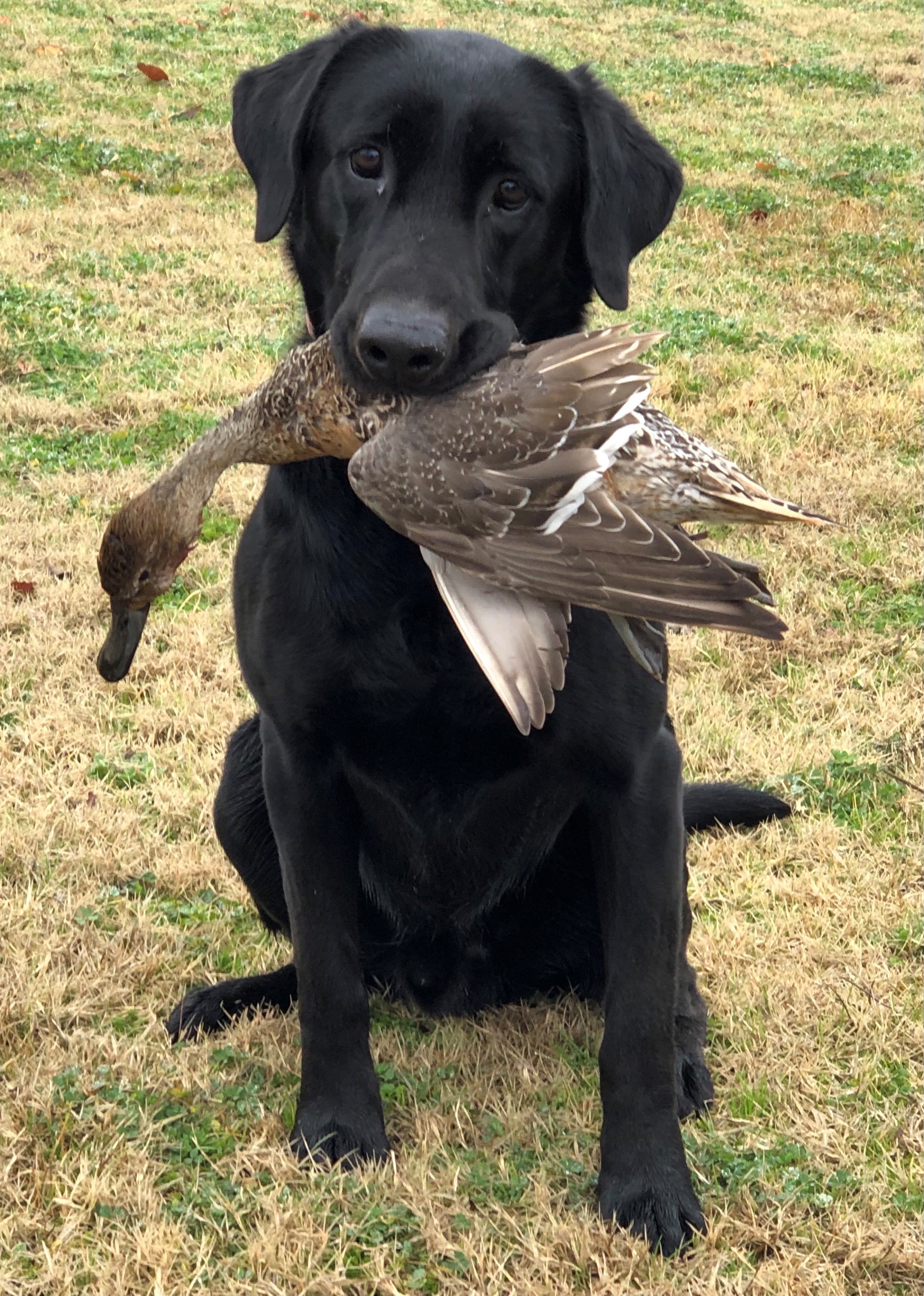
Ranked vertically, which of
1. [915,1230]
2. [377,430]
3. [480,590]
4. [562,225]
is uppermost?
[562,225]

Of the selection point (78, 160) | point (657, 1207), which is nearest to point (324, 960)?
point (657, 1207)

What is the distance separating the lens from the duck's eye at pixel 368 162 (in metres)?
2.69

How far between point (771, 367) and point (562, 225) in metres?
4.88

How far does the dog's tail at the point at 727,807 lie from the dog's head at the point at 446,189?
143 centimetres

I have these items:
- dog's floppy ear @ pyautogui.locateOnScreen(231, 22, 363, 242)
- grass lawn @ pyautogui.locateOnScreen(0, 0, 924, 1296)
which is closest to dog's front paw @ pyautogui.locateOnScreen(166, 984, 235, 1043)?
grass lawn @ pyautogui.locateOnScreen(0, 0, 924, 1296)

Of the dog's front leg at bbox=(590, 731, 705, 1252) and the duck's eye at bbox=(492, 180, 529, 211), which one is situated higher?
the duck's eye at bbox=(492, 180, 529, 211)

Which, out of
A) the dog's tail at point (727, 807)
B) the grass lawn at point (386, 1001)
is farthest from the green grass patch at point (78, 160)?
the dog's tail at point (727, 807)

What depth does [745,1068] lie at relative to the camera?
300cm

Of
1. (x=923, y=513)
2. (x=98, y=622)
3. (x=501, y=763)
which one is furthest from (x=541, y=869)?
(x=923, y=513)

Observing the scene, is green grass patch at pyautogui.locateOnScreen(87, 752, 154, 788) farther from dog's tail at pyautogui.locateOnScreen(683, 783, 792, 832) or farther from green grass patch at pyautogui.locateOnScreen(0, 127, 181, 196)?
green grass patch at pyautogui.locateOnScreen(0, 127, 181, 196)

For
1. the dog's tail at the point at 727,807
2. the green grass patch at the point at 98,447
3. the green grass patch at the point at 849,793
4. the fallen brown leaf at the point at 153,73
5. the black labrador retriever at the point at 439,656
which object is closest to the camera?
the black labrador retriever at the point at 439,656

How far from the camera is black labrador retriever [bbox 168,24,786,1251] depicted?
2625mm

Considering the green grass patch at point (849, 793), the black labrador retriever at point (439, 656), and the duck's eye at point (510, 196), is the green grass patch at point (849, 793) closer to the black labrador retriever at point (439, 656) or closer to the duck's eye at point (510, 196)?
the black labrador retriever at point (439, 656)

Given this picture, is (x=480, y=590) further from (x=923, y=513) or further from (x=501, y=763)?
(x=923, y=513)
